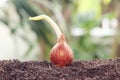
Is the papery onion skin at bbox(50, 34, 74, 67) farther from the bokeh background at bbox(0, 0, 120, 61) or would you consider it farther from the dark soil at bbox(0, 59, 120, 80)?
the bokeh background at bbox(0, 0, 120, 61)

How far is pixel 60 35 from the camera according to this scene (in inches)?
37.8

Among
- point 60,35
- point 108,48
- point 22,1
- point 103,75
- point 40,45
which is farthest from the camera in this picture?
point 108,48

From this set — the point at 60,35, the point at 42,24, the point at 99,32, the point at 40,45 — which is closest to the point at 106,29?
the point at 99,32

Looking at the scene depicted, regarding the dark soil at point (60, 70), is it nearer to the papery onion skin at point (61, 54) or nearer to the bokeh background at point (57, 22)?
the papery onion skin at point (61, 54)

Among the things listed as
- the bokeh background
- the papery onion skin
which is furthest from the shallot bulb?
the bokeh background

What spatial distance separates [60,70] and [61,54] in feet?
0.17

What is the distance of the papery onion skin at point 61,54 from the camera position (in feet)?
3.11

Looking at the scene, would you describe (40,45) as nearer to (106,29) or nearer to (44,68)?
(106,29)

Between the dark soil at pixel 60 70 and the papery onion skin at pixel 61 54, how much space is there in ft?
0.05

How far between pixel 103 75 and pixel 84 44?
139 cm

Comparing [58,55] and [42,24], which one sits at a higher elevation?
[42,24]

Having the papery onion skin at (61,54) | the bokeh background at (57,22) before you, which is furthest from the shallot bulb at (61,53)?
the bokeh background at (57,22)

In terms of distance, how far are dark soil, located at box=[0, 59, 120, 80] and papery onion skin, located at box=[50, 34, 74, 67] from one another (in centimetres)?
2

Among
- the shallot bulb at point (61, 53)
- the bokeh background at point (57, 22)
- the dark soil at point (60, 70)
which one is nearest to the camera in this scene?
the dark soil at point (60, 70)
